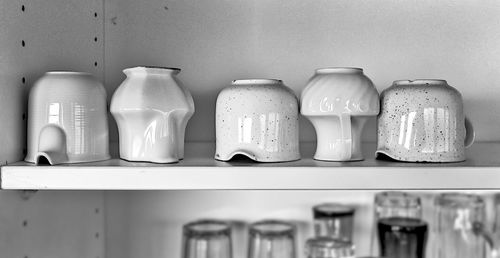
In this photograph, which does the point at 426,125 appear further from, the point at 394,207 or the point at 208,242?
the point at 208,242

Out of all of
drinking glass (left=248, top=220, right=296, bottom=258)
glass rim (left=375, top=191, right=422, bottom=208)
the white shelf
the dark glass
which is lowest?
drinking glass (left=248, top=220, right=296, bottom=258)

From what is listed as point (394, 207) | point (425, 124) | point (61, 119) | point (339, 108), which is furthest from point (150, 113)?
point (394, 207)

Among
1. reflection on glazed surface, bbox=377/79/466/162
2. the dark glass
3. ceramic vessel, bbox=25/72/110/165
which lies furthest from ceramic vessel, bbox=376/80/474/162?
ceramic vessel, bbox=25/72/110/165

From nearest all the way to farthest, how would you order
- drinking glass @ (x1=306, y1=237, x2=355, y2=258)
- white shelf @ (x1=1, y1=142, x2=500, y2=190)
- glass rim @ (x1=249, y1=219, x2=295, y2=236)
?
white shelf @ (x1=1, y1=142, x2=500, y2=190)
drinking glass @ (x1=306, y1=237, x2=355, y2=258)
glass rim @ (x1=249, y1=219, x2=295, y2=236)

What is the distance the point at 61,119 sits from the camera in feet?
2.10

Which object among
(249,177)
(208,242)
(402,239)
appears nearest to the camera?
(249,177)

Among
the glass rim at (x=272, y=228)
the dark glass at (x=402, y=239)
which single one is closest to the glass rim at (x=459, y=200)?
the dark glass at (x=402, y=239)

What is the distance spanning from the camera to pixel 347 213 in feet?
2.86

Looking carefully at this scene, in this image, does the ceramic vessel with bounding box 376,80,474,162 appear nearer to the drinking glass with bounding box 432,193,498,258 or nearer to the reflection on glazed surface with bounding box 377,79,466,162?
the reflection on glazed surface with bounding box 377,79,466,162

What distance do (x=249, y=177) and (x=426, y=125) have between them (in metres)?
0.23

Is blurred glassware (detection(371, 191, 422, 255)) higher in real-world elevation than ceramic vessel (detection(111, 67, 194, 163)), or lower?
lower

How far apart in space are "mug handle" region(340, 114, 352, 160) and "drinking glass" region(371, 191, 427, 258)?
133mm

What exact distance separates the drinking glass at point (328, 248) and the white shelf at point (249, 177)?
158mm

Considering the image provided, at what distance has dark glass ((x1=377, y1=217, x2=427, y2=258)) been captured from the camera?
692mm
